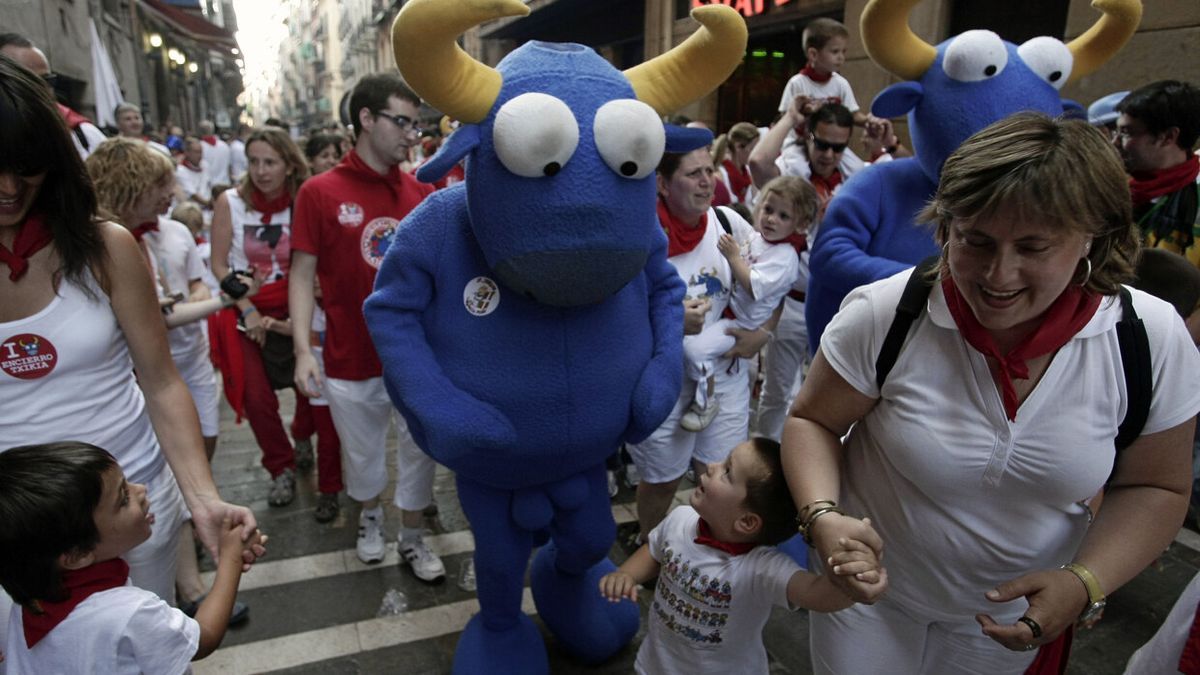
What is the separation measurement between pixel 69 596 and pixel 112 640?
0.13 meters

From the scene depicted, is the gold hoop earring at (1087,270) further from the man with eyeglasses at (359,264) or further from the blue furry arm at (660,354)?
the man with eyeglasses at (359,264)

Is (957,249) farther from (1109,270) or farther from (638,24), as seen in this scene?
(638,24)

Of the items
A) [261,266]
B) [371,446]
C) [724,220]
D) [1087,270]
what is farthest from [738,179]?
[1087,270]

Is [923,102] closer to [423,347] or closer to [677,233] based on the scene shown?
[677,233]

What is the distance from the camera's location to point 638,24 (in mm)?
14141

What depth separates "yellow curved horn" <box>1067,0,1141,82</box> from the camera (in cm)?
231

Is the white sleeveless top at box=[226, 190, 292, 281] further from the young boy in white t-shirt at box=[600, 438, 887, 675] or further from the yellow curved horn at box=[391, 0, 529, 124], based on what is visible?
the young boy in white t-shirt at box=[600, 438, 887, 675]

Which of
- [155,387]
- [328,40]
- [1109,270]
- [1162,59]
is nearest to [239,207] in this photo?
[155,387]

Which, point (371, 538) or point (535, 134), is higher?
point (535, 134)

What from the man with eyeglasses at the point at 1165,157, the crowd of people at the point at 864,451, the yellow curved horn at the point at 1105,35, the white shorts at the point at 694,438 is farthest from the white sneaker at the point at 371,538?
the man with eyeglasses at the point at 1165,157

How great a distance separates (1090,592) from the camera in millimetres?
1346

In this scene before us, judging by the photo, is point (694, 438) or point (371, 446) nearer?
point (694, 438)

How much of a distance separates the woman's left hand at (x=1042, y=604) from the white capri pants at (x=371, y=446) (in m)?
2.20

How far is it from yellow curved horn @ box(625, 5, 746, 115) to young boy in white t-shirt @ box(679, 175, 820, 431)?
924 millimetres
